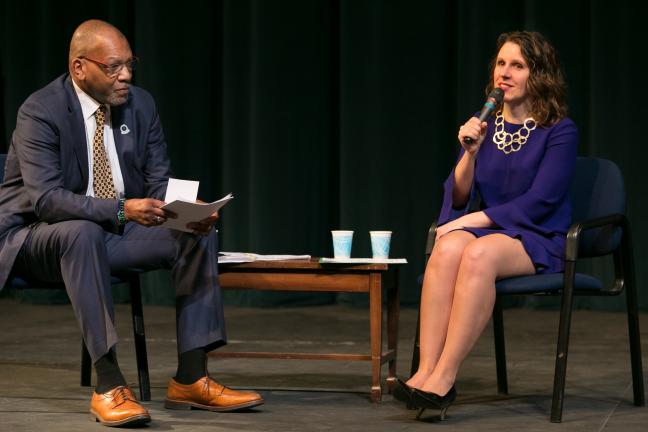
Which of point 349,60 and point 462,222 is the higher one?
point 349,60

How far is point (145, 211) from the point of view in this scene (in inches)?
117

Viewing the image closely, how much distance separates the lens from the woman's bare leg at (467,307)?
288cm

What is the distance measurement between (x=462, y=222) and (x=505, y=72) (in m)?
0.45

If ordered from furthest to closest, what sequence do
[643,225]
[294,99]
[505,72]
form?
[294,99], [643,225], [505,72]

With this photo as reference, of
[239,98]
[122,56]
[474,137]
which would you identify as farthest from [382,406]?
[239,98]

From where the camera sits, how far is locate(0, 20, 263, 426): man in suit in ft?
9.54

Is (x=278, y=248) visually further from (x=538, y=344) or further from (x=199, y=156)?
(x=538, y=344)

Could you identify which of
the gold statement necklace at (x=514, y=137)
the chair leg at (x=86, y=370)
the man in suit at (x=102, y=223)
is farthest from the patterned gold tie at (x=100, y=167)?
the gold statement necklace at (x=514, y=137)

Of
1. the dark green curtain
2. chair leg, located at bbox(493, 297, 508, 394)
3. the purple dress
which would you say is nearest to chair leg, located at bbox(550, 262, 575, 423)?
the purple dress

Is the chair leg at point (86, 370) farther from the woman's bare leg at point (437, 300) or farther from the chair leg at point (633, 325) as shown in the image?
the chair leg at point (633, 325)

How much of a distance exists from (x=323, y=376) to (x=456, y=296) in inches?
36.0

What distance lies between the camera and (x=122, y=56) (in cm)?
323

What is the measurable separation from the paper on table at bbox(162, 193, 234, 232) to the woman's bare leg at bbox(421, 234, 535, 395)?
65cm

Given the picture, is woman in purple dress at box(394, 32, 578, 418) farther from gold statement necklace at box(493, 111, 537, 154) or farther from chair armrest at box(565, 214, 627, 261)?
chair armrest at box(565, 214, 627, 261)
